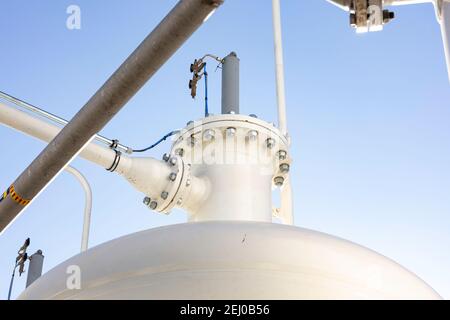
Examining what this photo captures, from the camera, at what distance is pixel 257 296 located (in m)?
1.29

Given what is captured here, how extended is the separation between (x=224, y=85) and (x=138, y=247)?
1114mm

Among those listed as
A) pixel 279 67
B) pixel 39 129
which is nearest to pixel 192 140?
pixel 39 129

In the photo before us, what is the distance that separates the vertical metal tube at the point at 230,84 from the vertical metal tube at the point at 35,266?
5.50ft

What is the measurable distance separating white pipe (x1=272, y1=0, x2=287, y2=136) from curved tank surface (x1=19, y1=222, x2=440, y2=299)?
114cm

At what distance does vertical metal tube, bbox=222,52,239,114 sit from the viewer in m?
2.34

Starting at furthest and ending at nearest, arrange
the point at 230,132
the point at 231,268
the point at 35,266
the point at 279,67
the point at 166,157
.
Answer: the point at 35,266, the point at 279,67, the point at 166,157, the point at 230,132, the point at 231,268

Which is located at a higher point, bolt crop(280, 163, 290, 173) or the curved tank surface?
bolt crop(280, 163, 290, 173)

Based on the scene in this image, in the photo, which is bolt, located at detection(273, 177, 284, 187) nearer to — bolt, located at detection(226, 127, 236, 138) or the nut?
bolt, located at detection(226, 127, 236, 138)

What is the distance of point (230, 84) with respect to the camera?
7.97 feet

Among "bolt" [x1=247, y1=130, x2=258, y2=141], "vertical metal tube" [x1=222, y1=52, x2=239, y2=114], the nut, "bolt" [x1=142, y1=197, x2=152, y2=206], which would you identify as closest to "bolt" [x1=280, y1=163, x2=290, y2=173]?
"bolt" [x1=247, y1=130, x2=258, y2=141]

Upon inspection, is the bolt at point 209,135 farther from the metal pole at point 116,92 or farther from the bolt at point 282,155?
the metal pole at point 116,92

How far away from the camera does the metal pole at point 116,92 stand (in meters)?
1.13

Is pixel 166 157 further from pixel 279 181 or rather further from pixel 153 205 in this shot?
pixel 279 181

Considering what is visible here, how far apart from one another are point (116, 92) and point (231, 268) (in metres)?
0.44
